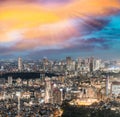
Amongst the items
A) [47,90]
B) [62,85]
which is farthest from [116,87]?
[47,90]

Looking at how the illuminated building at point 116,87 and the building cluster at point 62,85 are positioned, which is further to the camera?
the illuminated building at point 116,87

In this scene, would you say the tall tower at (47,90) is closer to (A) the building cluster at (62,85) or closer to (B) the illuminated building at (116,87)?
(A) the building cluster at (62,85)

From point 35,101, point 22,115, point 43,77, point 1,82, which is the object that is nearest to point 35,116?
point 22,115

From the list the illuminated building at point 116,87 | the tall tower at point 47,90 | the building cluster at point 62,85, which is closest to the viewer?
the building cluster at point 62,85

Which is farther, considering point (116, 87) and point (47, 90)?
point (116, 87)

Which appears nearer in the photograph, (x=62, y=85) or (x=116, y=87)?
(x=62, y=85)

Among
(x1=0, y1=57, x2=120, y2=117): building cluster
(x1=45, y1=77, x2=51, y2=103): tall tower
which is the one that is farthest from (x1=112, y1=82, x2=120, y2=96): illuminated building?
(x1=45, y1=77, x2=51, y2=103): tall tower

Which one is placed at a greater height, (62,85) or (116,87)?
(62,85)

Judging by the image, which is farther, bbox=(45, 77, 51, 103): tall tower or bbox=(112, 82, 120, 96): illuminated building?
bbox=(112, 82, 120, 96): illuminated building

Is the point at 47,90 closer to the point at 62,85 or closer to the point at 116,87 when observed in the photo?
the point at 62,85

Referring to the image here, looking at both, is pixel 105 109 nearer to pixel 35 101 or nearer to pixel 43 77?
pixel 35 101

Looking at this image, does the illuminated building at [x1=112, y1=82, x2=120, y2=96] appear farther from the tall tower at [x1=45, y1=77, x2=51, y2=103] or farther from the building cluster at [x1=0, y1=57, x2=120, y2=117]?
the tall tower at [x1=45, y1=77, x2=51, y2=103]

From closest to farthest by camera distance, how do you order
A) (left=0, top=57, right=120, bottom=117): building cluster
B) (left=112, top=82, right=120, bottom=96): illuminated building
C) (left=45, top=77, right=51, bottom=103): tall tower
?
1. (left=0, top=57, right=120, bottom=117): building cluster
2. (left=45, top=77, right=51, bottom=103): tall tower
3. (left=112, top=82, right=120, bottom=96): illuminated building

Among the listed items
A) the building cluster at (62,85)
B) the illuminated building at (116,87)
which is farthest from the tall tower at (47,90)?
the illuminated building at (116,87)
